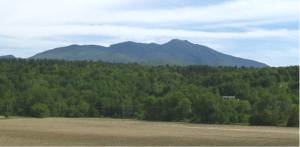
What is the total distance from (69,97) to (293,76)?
53.4 metres

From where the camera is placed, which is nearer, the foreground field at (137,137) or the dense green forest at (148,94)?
the foreground field at (137,137)

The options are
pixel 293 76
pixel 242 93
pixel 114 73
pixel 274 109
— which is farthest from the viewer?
pixel 114 73

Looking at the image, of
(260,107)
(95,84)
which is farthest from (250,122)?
(95,84)

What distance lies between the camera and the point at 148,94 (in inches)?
5768

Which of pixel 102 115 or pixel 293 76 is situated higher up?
pixel 293 76

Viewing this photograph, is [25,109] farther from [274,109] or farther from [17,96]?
[274,109]

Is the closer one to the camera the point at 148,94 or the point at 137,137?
the point at 137,137

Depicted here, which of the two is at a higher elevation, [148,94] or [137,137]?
[137,137]

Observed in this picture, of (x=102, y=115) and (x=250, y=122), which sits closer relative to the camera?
(x=250, y=122)

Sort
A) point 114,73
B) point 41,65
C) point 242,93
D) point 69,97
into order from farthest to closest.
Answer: point 41,65 < point 114,73 < point 69,97 < point 242,93

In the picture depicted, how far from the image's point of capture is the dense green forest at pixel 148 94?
10669 centimetres

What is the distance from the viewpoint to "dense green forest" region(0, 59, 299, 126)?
107 metres

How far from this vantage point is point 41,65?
623 ft

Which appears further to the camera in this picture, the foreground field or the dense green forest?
the dense green forest
